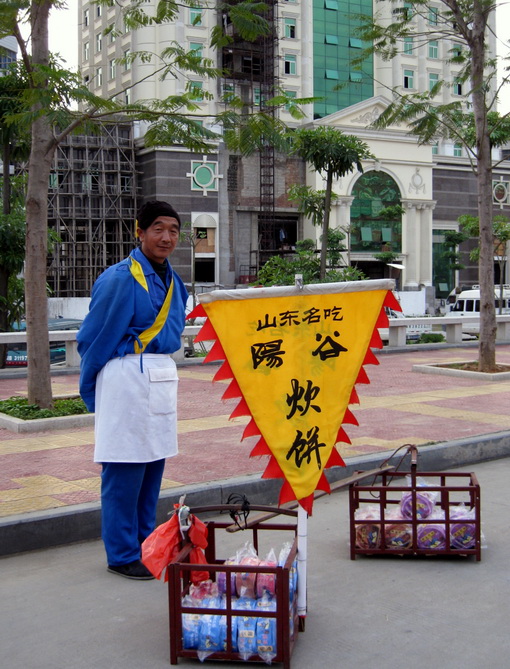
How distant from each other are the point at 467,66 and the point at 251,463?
9693mm

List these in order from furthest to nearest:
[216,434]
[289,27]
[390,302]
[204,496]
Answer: [289,27], [216,434], [204,496], [390,302]

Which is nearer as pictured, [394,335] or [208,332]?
[208,332]

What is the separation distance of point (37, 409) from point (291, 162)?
41.9 meters

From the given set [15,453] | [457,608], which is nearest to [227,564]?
[457,608]

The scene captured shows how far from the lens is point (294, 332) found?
389 cm

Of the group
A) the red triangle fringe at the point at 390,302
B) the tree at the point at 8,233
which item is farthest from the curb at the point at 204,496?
the tree at the point at 8,233

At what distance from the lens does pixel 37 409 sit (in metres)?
9.02

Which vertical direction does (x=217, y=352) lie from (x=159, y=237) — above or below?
below

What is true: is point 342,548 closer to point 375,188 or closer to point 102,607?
point 102,607

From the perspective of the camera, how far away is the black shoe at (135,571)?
4.50 metres

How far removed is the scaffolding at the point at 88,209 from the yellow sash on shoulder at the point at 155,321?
40.0m

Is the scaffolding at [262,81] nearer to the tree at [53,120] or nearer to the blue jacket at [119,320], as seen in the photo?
the tree at [53,120]

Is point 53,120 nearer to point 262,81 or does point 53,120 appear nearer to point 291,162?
point 291,162

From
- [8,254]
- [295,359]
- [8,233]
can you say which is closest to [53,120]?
[295,359]
